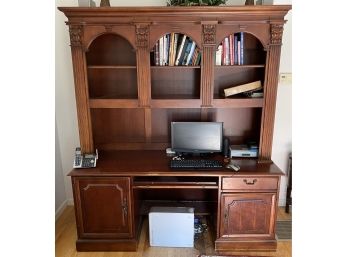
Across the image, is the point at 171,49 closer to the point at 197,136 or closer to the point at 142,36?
the point at 142,36

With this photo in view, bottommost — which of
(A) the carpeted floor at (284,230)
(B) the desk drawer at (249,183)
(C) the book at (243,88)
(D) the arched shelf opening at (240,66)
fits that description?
(A) the carpeted floor at (284,230)

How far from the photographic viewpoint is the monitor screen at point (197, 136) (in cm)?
216

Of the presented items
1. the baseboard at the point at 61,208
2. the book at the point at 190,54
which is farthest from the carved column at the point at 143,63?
the baseboard at the point at 61,208

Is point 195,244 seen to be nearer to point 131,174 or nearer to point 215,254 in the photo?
point 215,254

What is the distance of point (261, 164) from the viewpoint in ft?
6.71

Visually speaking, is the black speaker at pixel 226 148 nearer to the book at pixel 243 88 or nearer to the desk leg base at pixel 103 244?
the book at pixel 243 88

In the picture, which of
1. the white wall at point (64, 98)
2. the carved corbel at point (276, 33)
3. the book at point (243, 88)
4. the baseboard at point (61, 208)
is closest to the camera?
the carved corbel at point (276, 33)

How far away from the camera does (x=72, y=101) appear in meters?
2.44

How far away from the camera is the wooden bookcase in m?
1.84

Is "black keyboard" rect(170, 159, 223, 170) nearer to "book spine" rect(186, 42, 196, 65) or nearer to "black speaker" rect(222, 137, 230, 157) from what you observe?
"black speaker" rect(222, 137, 230, 157)

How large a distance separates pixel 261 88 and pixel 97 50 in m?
1.50

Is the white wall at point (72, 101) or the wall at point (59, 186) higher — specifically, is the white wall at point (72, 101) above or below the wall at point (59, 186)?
above

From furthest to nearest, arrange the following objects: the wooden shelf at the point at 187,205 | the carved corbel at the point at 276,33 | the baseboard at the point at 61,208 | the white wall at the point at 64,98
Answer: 1. the baseboard at the point at 61,208
2. the wooden shelf at the point at 187,205
3. the white wall at the point at 64,98
4. the carved corbel at the point at 276,33

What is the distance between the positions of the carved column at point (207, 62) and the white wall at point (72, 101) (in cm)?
52
